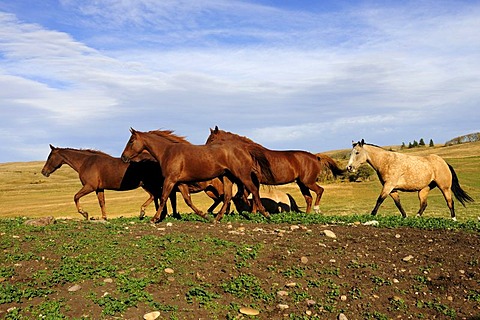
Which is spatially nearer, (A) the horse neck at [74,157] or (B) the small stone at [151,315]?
(B) the small stone at [151,315]

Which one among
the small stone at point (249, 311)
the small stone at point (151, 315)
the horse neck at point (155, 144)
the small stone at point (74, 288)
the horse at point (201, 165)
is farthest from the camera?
the horse neck at point (155, 144)

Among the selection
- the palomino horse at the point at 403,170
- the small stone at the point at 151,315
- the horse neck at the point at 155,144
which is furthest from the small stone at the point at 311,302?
the palomino horse at the point at 403,170

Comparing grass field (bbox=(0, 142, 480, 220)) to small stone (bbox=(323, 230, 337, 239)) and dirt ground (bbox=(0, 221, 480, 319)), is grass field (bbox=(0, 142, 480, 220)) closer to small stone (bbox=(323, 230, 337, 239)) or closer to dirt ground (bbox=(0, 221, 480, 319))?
small stone (bbox=(323, 230, 337, 239))

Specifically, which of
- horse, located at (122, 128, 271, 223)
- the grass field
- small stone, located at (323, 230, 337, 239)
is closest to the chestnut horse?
horse, located at (122, 128, 271, 223)

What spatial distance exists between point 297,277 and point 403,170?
8.33m

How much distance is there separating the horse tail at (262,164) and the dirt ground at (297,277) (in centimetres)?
470

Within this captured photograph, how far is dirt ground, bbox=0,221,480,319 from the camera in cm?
737

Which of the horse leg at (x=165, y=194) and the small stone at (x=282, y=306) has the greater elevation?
the horse leg at (x=165, y=194)

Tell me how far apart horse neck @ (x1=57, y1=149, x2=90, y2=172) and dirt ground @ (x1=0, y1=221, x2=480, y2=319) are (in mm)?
6690

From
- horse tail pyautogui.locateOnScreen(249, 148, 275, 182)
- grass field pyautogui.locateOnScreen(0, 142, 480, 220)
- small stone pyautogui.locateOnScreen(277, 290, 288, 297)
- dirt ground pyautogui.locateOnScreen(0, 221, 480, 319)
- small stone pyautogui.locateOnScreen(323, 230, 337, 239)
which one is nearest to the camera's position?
dirt ground pyautogui.locateOnScreen(0, 221, 480, 319)

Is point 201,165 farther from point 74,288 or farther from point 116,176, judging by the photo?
point 74,288

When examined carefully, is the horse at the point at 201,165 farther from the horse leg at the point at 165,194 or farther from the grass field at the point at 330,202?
the grass field at the point at 330,202

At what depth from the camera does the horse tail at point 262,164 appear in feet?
48.8

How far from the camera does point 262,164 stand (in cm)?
1498
